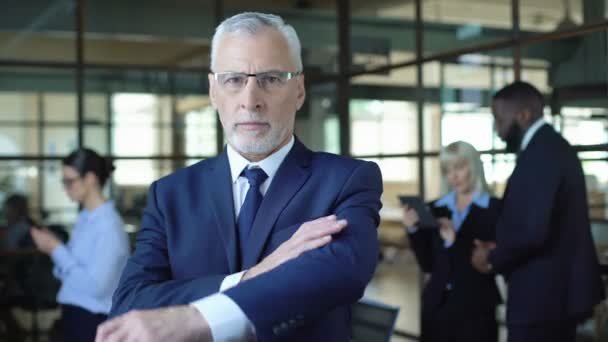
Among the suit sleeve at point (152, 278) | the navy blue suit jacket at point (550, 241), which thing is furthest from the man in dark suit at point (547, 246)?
the suit sleeve at point (152, 278)

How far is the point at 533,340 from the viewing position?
120 inches

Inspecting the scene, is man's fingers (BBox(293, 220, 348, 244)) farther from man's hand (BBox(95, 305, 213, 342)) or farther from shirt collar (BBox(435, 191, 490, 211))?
shirt collar (BBox(435, 191, 490, 211))

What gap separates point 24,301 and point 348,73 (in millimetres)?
2517

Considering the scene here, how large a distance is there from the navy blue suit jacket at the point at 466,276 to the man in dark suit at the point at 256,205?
2121mm

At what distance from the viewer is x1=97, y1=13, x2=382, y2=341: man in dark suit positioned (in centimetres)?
135

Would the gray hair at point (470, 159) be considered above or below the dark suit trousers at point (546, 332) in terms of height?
above

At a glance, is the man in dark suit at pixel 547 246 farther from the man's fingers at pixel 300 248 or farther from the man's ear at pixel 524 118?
the man's fingers at pixel 300 248

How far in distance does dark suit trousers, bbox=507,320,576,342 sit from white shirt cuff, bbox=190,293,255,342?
2130mm

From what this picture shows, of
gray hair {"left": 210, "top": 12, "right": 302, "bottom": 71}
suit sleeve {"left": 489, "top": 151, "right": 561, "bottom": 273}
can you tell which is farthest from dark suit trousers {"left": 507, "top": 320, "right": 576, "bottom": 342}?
gray hair {"left": 210, "top": 12, "right": 302, "bottom": 71}

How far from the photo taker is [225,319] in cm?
115

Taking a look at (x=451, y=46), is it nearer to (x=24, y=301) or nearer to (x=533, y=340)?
(x=533, y=340)

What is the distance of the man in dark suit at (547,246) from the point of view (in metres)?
2.98

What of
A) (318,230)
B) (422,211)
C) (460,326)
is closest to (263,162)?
(318,230)

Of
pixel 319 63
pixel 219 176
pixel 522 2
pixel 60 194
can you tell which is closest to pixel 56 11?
pixel 60 194
